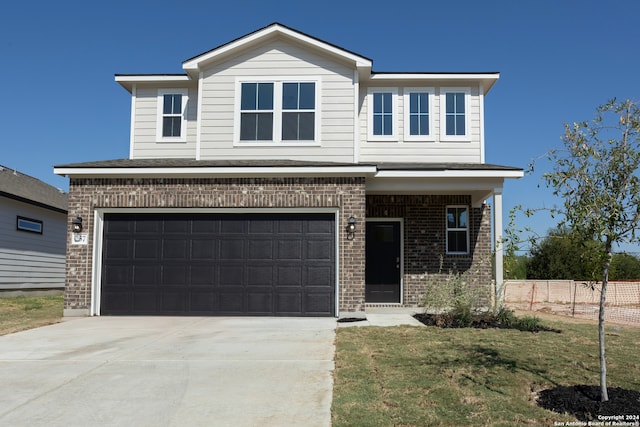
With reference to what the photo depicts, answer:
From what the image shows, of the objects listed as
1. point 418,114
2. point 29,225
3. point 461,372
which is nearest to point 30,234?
point 29,225

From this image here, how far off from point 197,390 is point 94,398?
1.05 metres

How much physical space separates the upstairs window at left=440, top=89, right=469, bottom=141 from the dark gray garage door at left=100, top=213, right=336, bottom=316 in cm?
449

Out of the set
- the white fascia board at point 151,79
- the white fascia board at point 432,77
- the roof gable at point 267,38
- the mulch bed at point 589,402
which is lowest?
the mulch bed at point 589,402

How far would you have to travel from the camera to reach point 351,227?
1180 centimetres

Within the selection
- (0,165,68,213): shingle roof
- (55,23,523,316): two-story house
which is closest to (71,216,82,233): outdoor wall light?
(55,23,523,316): two-story house

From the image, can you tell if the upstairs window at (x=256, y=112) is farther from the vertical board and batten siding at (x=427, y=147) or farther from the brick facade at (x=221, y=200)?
the vertical board and batten siding at (x=427, y=147)

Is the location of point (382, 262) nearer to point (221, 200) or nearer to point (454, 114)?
point (454, 114)

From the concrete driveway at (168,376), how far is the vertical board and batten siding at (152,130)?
5601 mm

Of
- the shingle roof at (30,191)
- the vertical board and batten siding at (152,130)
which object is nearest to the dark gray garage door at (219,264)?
the vertical board and batten siding at (152,130)

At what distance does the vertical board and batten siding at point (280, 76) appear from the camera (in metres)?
13.2

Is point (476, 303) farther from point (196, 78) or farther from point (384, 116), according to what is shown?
point (196, 78)

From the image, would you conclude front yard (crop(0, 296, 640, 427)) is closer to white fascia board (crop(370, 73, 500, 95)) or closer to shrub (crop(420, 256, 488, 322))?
shrub (crop(420, 256, 488, 322))

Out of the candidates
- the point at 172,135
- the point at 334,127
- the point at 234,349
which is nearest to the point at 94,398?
the point at 234,349

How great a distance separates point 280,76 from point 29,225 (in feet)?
39.9
